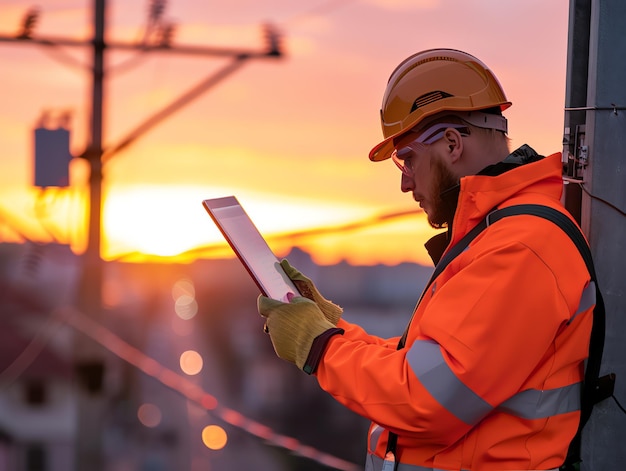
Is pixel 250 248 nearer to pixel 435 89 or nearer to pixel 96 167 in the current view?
pixel 435 89

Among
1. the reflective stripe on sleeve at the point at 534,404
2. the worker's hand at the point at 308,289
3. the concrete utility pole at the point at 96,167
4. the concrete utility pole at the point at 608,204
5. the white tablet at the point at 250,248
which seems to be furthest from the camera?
the concrete utility pole at the point at 96,167

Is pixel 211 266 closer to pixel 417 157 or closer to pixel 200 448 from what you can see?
pixel 200 448

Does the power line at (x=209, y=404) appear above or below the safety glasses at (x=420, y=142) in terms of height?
below

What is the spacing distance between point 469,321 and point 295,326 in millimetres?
552

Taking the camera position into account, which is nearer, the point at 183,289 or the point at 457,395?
the point at 457,395

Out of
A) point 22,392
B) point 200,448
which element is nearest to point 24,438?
point 22,392

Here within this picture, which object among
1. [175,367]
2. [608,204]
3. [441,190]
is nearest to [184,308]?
[175,367]

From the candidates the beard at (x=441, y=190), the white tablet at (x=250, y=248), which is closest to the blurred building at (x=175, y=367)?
the white tablet at (x=250, y=248)

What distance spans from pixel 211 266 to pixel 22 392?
42.2ft

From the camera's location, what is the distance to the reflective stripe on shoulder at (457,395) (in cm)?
284

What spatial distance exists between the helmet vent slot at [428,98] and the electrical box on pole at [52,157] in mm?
8805

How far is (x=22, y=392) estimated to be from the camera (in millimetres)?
53188

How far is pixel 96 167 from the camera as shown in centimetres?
1139

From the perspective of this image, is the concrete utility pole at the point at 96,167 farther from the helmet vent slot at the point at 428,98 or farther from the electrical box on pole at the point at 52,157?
the helmet vent slot at the point at 428,98
